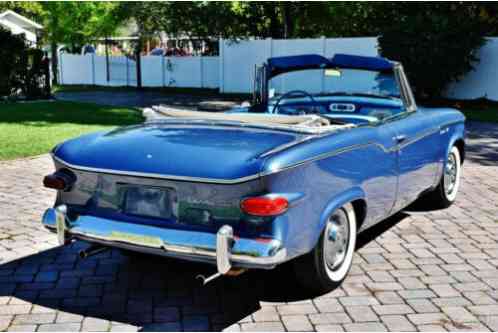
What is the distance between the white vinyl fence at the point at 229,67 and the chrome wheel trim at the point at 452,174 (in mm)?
12112

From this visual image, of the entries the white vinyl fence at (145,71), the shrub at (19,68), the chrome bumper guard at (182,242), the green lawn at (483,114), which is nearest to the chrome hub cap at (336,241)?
the chrome bumper guard at (182,242)

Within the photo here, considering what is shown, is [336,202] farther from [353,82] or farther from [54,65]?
[54,65]

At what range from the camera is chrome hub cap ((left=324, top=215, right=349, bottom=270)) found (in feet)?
13.1

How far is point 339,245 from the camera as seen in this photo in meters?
4.16

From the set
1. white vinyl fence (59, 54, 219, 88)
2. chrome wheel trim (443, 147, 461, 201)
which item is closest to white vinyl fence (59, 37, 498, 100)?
white vinyl fence (59, 54, 219, 88)

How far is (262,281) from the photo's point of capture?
4289 millimetres

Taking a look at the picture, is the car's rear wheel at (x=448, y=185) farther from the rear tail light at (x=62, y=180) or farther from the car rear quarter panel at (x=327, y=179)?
the rear tail light at (x=62, y=180)

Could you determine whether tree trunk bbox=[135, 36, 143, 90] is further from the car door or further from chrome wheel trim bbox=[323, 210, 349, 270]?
chrome wheel trim bbox=[323, 210, 349, 270]

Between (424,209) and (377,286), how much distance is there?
228 cm

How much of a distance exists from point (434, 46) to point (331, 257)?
45.7ft

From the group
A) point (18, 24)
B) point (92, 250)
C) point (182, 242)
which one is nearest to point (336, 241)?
point (182, 242)

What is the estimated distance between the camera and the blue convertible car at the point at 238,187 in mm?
3393

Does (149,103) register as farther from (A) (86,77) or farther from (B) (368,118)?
(B) (368,118)

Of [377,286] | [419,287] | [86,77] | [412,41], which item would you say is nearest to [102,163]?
[377,286]
